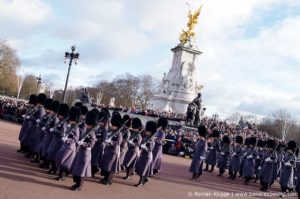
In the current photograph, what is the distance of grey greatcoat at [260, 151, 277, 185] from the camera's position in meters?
15.7

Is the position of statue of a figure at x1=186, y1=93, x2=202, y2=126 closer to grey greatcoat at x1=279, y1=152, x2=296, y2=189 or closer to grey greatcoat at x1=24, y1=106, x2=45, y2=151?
grey greatcoat at x1=279, y1=152, x2=296, y2=189

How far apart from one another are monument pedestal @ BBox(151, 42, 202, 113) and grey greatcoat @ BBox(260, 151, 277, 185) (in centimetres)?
3182

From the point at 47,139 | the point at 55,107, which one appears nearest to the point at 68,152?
the point at 47,139

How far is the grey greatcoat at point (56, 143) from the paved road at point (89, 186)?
0.55 metres

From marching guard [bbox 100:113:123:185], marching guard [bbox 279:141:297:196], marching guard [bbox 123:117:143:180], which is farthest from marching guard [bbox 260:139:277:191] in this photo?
marching guard [bbox 100:113:123:185]

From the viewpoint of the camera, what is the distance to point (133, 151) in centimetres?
1239

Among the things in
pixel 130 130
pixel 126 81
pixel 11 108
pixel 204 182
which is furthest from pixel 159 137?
pixel 126 81

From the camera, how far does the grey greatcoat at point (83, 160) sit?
388 inches

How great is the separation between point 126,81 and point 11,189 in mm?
71368

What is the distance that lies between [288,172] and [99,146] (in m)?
7.82

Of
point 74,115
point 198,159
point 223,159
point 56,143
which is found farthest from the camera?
point 223,159

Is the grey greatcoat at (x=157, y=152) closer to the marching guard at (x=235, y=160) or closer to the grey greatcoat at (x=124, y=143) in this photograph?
the grey greatcoat at (x=124, y=143)

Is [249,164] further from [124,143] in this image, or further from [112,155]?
[112,155]

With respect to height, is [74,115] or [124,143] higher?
[74,115]
